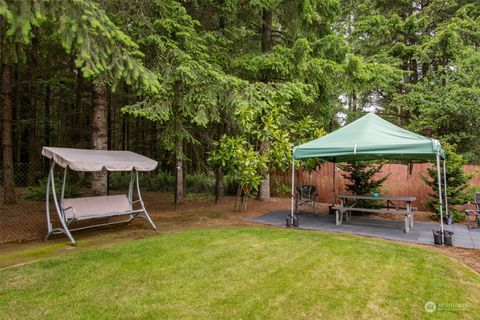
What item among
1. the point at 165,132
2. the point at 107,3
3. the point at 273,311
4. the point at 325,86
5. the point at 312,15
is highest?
the point at 312,15

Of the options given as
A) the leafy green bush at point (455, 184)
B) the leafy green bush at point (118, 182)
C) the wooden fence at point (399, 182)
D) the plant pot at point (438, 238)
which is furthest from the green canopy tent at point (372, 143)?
the leafy green bush at point (118, 182)

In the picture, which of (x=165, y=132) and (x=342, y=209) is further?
(x=165, y=132)

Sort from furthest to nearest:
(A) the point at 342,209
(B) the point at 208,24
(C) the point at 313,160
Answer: (B) the point at 208,24
(C) the point at 313,160
(A) the point at 342,209

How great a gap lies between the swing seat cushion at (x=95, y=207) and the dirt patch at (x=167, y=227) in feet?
1.46

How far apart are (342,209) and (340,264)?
2980 mm

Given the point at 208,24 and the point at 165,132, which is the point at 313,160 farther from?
the point at 208,24

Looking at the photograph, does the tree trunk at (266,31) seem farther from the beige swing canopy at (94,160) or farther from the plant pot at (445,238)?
the plant pot at (445,238)

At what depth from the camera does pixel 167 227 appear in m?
6.71

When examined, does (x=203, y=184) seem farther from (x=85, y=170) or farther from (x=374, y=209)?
(x=85, y=170)

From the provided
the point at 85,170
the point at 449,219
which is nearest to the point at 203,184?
the point at 85,170

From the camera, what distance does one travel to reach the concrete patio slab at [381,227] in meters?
5.70

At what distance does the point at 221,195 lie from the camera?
1108 centimetres

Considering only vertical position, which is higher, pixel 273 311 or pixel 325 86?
pixel 325 86

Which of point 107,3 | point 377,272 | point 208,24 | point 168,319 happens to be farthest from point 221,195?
point 168,319
